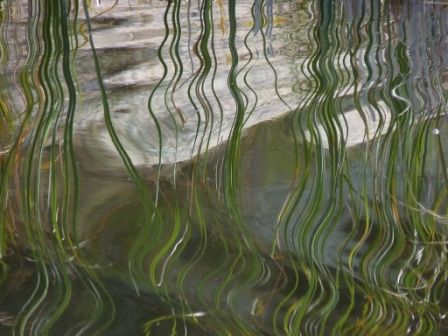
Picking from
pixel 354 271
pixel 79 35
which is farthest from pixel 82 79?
pixel 354 271

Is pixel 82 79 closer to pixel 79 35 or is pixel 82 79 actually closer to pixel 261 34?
pixel 79 35

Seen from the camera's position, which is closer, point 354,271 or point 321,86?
point 354,271

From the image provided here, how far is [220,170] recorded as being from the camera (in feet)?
3.17

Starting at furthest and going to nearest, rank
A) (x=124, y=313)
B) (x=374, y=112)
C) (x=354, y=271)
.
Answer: (x=374, y=112) → (x=354, y=271) → (x=124, y=313)

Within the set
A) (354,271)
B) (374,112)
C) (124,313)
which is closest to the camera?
(124,313)

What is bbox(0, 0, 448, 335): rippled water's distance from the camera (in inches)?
33.8

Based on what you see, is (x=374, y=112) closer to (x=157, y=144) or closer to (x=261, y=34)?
(x=261, y=34)

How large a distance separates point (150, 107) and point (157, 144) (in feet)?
0.21

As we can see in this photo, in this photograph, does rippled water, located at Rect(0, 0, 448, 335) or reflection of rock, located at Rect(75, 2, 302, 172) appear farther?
reflection of rock, located at Rect(75, 2, 302, 172)

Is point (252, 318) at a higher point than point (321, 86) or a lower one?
lower

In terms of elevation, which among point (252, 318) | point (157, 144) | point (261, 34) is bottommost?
point (252, 318)

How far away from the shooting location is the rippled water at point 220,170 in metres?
0.86

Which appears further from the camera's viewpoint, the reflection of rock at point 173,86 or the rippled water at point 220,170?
the reflection of rock at point 173,86

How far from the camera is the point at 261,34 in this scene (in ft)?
3.71
